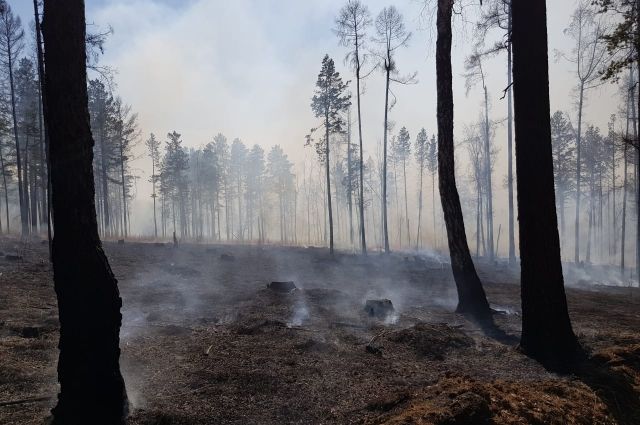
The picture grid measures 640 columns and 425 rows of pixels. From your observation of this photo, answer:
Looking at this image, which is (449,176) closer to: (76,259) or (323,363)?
(323,363)

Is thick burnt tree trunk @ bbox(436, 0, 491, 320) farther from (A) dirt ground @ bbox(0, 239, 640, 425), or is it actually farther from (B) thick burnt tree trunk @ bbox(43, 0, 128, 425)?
(B) thick burnt tree trunk @ bbox(43, 0, 128, 425)

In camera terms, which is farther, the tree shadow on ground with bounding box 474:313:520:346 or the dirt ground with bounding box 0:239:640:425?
the tree shadow on ground with bounding box 474:313:520:346

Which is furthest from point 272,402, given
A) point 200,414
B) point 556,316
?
point 556,316

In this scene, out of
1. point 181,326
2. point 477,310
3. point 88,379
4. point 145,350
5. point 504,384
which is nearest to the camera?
point 88,379

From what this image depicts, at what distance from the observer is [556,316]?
5.54 metres

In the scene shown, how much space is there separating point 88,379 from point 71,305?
688 mm

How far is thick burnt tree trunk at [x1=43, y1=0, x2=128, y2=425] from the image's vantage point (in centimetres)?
372

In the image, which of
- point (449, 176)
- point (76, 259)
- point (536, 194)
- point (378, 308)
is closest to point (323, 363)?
point (76, 259)

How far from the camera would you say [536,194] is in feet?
18.6

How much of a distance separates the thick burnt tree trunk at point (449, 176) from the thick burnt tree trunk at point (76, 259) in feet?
23.4

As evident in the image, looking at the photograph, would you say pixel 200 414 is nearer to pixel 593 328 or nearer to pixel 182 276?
pixel 593 328

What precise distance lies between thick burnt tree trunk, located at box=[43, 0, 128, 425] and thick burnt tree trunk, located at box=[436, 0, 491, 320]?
7.14 m

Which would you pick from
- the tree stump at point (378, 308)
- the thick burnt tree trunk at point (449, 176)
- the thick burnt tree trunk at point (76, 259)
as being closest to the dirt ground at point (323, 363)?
the tree stump at point (378, 308)

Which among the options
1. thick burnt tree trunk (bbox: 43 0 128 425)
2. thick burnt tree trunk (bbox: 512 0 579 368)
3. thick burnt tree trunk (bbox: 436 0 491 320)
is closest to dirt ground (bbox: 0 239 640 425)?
thick burnt tree trunk (bbox: 43 0 128 425)
